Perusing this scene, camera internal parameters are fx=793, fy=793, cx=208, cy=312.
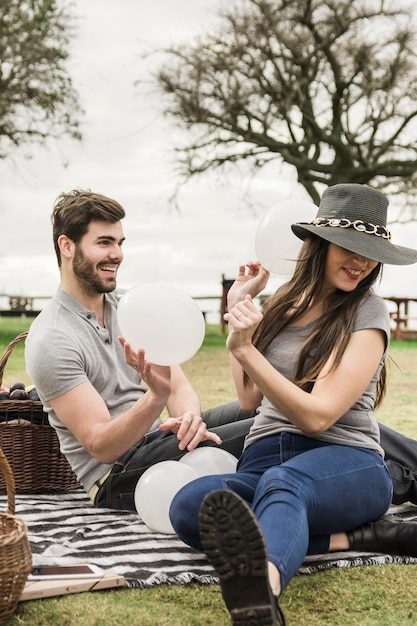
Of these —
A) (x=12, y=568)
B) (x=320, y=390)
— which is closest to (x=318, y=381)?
(x=320, y=390)

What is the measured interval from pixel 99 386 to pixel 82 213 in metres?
0.81

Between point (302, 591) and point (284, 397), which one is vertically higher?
point (284, 397)

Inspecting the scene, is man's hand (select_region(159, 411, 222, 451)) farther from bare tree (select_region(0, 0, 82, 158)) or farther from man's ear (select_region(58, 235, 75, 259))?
bare tree (select_region(0, 0, 82, 158))

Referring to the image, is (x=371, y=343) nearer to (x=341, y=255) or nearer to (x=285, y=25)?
(x=341, y=255)

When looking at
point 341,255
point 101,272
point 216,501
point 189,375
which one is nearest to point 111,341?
point 101,272

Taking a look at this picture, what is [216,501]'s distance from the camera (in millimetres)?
2078

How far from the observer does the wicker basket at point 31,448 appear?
412cm

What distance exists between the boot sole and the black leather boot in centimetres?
111

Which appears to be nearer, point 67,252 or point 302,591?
point 302,591

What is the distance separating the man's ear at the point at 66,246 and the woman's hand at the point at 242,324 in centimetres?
135

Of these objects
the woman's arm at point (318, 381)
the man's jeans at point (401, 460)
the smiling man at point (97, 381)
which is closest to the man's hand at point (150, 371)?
the smiling man at point (97, 381)

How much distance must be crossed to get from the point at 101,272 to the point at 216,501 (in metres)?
1.87

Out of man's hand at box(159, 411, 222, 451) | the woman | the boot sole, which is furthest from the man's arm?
the boot sole

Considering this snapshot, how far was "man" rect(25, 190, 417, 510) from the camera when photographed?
3.39m
